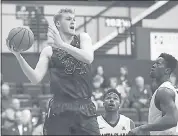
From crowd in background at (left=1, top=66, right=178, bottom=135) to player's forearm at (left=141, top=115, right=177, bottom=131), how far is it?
541 centimetres

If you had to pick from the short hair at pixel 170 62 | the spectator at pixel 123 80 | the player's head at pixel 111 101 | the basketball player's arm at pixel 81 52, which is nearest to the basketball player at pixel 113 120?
the player's head at pixel 111 101

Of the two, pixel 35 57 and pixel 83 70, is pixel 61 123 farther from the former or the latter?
pixel 35 57

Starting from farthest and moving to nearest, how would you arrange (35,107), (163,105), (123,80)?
(123,80)
(35,107)
(163,105)

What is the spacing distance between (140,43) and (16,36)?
11728 mm

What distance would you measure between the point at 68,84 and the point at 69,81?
32 mm

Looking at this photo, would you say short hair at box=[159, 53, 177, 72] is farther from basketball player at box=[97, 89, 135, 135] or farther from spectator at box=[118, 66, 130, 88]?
spectator at box=[118, 66, 130, 88]

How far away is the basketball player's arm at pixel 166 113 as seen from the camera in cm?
466

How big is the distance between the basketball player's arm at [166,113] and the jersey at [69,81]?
2.01ft

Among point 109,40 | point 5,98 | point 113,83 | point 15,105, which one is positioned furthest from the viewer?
point 109,40

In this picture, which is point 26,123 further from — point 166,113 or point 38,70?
point 166,113

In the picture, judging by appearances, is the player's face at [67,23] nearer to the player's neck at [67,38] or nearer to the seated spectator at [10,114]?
the player's neck at [67,38]

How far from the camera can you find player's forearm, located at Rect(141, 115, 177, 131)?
466 centimetres

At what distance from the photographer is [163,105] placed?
4.80 m

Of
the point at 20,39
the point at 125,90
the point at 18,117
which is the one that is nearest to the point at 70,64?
the point at 20,39
